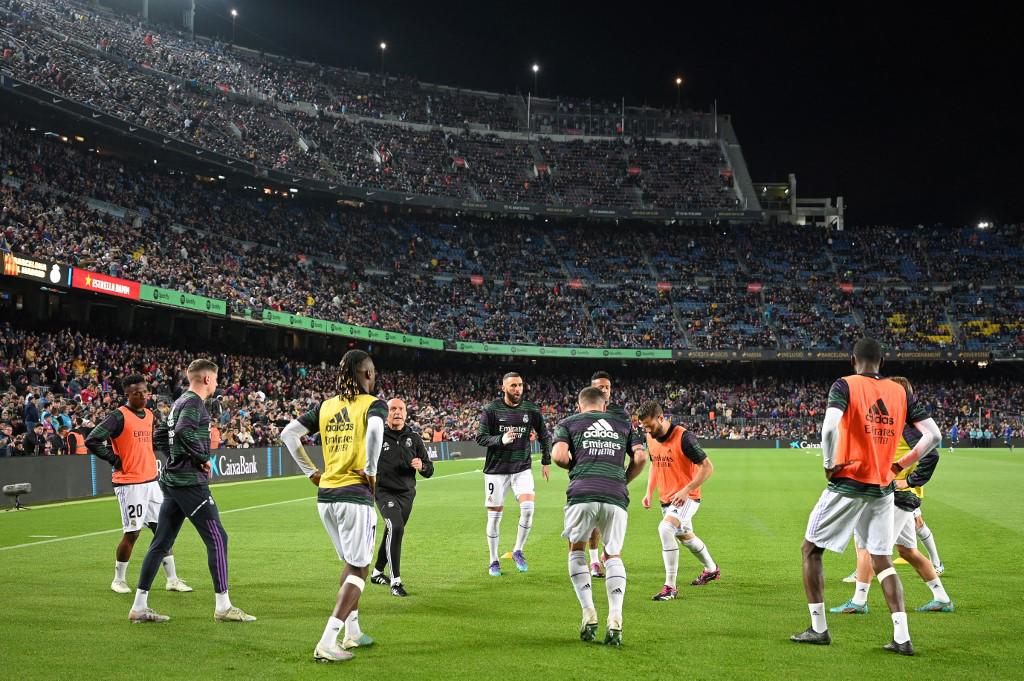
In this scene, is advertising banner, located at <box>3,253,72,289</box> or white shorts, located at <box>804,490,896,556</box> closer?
white shorts, located at <box>804,490,896,556</box>

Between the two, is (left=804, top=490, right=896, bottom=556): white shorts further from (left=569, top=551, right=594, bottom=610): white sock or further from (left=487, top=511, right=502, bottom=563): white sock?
(left=487, top=511, right=502, bottom=563): white sock

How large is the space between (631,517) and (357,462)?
13368 mm

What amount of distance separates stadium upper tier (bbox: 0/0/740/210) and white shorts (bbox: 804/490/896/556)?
1694 inches

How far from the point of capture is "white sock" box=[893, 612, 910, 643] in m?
7.71

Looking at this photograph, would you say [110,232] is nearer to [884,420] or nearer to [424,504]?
[424,504]

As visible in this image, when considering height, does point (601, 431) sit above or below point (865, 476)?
above

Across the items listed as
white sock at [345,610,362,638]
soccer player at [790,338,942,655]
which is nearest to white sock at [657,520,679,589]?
soccer player at [790,338,942,655]

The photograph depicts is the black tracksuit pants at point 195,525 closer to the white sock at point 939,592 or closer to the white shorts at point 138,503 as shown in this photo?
the white shorts at point 138,503

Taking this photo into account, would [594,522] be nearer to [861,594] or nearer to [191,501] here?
[861,594]

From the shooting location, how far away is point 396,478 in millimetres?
11414

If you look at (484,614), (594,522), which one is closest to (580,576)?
(594,522)

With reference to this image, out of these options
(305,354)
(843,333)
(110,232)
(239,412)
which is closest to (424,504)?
(239,412)

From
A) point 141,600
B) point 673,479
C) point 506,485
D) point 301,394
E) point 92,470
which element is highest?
point 301,394

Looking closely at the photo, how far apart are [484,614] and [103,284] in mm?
32103
